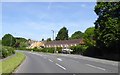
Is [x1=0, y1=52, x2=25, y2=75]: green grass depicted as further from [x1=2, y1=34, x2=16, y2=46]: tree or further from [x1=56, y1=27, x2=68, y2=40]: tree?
[x1=56, y1=27, x2=68, y2=40]: tree

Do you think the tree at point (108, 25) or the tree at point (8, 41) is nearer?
the tree at point (108, 25)

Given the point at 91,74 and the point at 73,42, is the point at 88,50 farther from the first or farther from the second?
the point at 73,42

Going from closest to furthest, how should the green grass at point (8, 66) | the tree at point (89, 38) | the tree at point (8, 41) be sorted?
the green grass at point (8, 66)
the tree at point (89, 38)
the tree at point (8, 41)

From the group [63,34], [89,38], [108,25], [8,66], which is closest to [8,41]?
[63,34]

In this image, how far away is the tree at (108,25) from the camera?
153 feet

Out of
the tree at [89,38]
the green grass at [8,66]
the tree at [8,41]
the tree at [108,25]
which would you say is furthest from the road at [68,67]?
the tree at [8,41]

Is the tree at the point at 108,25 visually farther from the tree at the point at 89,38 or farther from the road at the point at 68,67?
the tree at the point at 89,38

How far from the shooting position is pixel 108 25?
1893 inches

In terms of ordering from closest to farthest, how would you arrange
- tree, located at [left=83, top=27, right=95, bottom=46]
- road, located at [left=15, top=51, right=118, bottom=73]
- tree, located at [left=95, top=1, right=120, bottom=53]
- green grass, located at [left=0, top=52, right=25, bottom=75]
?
green grass, located at [left=0, top=52, right=25, bottom=75] < road, located at [left=15, top=51, right=118, bottom=73] < tree, located at [left=95, top=1, right=120, bottom=53] < tree, located at [left=83, top=27, right=95, bottom=46]

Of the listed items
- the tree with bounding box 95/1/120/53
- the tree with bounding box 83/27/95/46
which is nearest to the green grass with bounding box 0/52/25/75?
the tree with bounding box 95/1/120/53

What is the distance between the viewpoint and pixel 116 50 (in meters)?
50.7

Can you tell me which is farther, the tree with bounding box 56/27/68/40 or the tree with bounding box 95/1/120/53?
the tree with bounding box 56/27/68/40

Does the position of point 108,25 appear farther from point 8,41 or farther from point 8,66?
point 8,41

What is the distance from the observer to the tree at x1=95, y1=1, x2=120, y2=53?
46.6m
